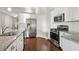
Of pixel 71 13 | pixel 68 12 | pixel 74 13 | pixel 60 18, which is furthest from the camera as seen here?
pixel 60 18

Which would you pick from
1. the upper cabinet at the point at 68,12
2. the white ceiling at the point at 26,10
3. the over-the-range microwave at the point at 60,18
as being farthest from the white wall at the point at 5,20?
the over-the-range microwave at the point at 60,18

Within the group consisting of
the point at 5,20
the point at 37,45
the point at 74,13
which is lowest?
the point at 37,45

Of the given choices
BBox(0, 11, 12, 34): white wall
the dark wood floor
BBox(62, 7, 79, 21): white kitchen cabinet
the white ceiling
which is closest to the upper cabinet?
BBox(62, 7, 79, 21): white kitchen cabinet

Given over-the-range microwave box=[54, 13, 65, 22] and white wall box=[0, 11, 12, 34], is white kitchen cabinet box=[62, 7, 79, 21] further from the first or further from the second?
white wall box=[0, 11, 12, 34]

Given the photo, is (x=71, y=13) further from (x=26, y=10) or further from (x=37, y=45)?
(x=37, y=45)

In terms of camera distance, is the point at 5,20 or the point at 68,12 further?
the point at 68,12

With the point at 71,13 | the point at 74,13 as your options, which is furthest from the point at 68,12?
the point at 74,13

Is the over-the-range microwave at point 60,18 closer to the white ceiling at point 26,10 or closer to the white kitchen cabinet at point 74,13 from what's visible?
the white kitchen cabinet at point 74,13
